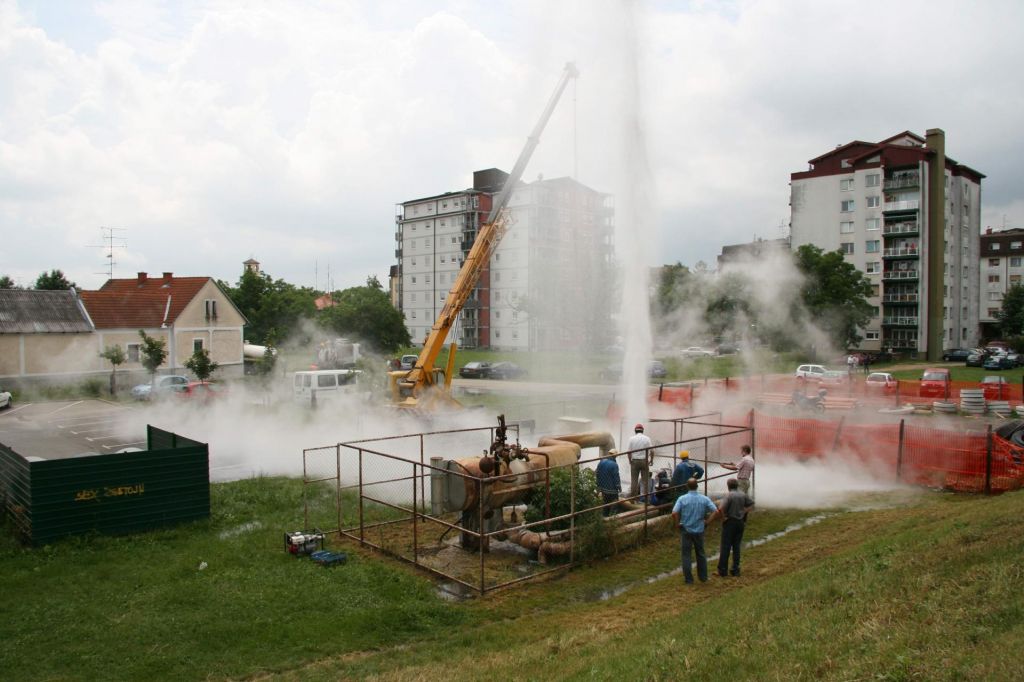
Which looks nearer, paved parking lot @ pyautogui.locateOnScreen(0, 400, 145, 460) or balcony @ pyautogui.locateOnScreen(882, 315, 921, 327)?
paved parking lot @ pyautogui.locateOnScreen(0, 400, 145, 460)

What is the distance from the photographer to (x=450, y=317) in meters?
24.0

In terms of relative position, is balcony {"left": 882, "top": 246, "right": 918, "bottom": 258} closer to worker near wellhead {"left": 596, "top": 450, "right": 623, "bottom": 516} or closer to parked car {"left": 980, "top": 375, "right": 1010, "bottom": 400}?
parked car {"left": 980, "top": 375, "right": 1010, "bottom": 400}

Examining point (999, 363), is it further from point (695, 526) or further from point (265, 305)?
point (265, 305)

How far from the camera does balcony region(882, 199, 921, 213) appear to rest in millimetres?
62719

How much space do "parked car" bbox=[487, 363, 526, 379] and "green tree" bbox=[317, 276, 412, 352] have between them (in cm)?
1105

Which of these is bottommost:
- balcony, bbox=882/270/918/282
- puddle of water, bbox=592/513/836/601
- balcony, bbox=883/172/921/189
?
puddle of water, bbox=592/513/836/601

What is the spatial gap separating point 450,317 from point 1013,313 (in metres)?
70.5

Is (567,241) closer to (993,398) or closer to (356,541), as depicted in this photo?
(993,398)

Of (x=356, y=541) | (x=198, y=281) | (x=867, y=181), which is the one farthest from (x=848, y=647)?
(x=867, y=181)

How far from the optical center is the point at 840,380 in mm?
37125

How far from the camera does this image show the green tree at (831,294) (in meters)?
54.3

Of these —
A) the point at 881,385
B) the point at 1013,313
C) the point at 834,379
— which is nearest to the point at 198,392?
the point at 834,379

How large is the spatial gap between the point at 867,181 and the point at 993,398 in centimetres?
4033

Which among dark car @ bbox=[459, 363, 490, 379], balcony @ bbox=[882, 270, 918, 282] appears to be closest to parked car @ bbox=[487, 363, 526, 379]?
dark car @ bbox=[459, 363, 490, 379]
